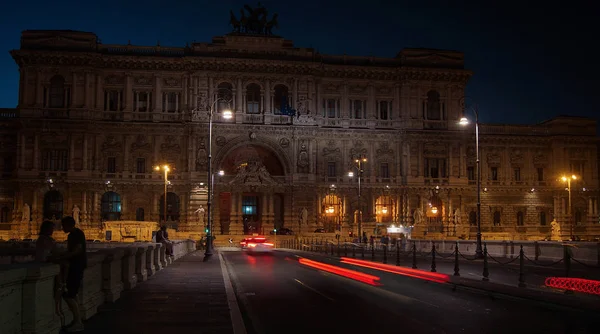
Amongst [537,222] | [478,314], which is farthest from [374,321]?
[537,222]

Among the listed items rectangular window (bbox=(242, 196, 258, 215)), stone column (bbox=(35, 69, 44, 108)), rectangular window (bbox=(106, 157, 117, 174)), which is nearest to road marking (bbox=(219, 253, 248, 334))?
rectangular window (bbox=(106, 157, 117, 174))

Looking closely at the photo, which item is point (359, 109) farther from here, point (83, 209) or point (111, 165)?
point (83, 209)

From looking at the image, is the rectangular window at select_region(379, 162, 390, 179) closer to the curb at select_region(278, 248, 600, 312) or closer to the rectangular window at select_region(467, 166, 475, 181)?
the rectangular window at select_region(467, 166, 475, 181)

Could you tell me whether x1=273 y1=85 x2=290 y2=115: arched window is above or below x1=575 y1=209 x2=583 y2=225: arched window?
above

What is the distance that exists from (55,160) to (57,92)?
25.6ft

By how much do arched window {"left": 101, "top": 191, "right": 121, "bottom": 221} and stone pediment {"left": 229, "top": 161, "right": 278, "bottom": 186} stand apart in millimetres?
13052

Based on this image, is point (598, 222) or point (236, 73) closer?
point (236, 73)

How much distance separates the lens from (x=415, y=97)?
258ft

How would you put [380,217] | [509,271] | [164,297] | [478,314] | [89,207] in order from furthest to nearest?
[380,217], [89,207], [509,271], [164,297], [478,314]

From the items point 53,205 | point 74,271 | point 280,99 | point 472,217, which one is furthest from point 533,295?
point 53,205

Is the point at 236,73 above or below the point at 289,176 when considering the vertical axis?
above

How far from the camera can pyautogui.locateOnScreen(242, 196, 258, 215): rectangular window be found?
77312 mm

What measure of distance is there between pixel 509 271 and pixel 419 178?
47989 millimetres

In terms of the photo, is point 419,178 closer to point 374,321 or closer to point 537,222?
point 537,222
